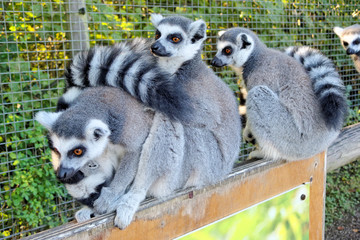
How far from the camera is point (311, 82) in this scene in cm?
342

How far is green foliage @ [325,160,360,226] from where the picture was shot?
6.38 m

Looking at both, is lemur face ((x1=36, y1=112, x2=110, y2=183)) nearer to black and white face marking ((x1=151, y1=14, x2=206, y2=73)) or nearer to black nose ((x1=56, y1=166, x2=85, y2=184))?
black nose ((x1=56, y1=166, x2=85, y2=184))

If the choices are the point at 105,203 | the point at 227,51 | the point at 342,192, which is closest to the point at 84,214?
the point at 105,203

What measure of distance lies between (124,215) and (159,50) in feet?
4.45

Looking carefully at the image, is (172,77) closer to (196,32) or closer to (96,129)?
(96,129)

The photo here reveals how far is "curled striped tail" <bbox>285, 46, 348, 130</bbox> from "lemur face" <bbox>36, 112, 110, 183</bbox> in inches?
78.6

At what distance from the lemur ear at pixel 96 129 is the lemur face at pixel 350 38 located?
5719 millimetres

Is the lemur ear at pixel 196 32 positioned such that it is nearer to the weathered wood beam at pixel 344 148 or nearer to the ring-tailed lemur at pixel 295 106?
the ring-tailed lemur at pixel 295 106

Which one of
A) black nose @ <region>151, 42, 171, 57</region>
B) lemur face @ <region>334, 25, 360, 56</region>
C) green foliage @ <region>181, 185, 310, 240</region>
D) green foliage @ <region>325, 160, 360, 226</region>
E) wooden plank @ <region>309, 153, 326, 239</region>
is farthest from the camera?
lemur face @ <region>334, 25, 360, 56</region>

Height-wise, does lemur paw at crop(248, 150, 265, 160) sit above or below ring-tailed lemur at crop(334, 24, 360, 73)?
below

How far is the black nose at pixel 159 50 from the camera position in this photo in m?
2.83

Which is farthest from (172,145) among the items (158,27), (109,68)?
(158,27)

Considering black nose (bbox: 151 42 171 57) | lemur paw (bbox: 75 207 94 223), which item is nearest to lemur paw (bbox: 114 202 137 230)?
lemur paw (bbox: 75 207 94 223)

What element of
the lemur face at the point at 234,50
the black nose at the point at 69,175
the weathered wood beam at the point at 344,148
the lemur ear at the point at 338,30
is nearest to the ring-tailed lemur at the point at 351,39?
the lemur ear at the point at 338,30
